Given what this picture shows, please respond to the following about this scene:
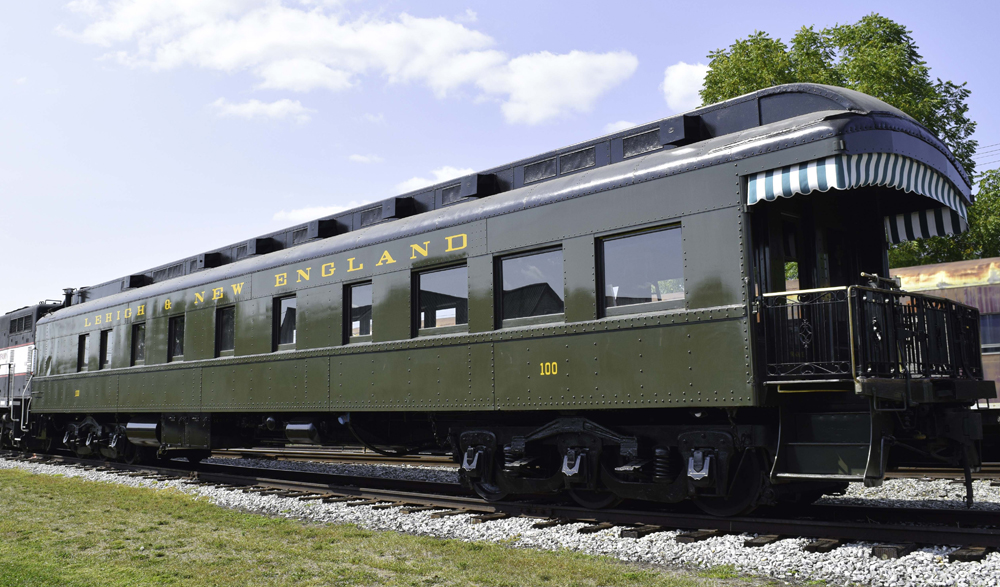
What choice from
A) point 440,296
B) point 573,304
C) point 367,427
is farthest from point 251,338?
point 573,304

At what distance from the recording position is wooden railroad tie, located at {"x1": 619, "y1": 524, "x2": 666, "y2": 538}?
22.0 ft

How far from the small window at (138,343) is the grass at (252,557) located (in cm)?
547

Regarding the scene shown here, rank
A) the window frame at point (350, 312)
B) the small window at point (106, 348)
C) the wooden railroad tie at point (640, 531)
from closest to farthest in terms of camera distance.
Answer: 1. the wooden railroad tie at point (640, 531)
2. the window frame at point (350, 312)
3. the small window at point (106, 348)

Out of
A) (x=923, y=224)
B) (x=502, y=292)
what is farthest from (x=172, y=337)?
(x=923, y=224)

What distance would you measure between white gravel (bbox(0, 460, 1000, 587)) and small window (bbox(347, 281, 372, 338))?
2.16 metres

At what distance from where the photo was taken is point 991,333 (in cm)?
1388

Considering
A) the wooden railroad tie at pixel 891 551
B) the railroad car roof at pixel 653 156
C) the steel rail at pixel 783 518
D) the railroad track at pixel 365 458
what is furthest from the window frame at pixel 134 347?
the wooden railroad tie at pixel 891 551

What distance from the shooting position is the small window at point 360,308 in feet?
32.1

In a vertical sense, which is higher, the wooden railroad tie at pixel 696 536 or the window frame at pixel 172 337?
the window frame at pixel 172 337

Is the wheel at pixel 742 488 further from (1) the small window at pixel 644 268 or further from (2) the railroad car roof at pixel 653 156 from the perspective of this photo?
(2) the railroad car roof at pixel 653 156

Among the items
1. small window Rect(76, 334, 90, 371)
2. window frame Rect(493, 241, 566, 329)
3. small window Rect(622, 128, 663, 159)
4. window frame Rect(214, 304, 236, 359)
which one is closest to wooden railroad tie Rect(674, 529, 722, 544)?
window frame Rect(493, 241, 566, 329)

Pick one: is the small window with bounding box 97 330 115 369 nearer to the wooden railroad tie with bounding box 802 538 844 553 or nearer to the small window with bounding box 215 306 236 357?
the small window with bounding box 215 306 236 357

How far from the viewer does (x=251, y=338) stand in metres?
11.5

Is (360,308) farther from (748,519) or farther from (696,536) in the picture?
(748,519)
